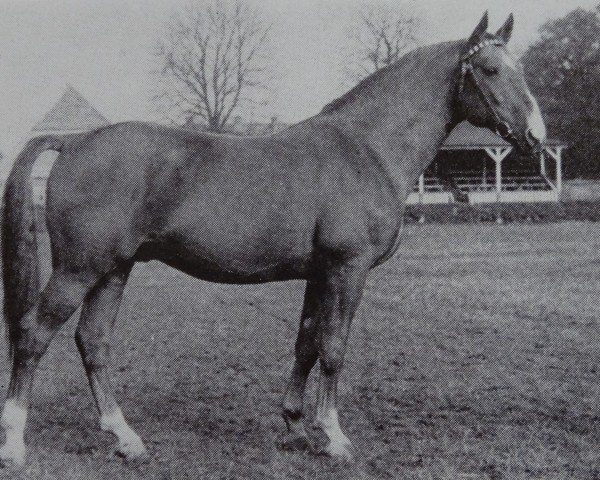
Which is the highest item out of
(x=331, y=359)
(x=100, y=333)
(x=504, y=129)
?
(x=504, y=129)

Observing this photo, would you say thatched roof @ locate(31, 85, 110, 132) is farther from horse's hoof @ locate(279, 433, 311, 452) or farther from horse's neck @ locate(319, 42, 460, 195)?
horse's hoof @ locate(279, 433, 311, 452)

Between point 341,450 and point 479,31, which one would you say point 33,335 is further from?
point 479,31

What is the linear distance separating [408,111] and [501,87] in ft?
2.00

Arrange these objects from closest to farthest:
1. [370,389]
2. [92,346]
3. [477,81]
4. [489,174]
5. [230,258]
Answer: [230,258], [477,81], [92,346], [370,389], [489,174]

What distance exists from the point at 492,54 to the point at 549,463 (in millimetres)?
2557

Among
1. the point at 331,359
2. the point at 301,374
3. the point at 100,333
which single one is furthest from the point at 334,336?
the point at 100,333

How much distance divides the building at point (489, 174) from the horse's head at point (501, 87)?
37.6 metres

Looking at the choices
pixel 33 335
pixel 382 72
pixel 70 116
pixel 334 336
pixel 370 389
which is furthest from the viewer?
pixel 70 116

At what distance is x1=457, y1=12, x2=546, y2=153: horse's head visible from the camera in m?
5.12

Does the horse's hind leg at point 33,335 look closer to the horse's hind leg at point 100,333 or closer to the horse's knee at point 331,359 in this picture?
the horse's hind leg at point 100,333

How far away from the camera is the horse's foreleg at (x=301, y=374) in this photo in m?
5.27

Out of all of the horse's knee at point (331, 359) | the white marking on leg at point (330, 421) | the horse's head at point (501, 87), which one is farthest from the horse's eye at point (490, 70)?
the white marking on leg at point (330, 421)

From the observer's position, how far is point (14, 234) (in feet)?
16.2

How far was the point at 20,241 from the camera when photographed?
16.2 ft
